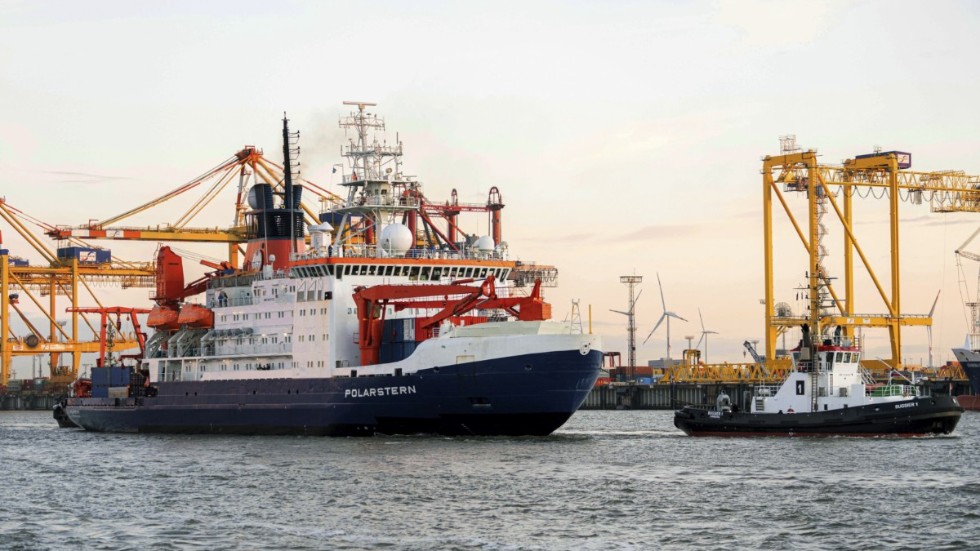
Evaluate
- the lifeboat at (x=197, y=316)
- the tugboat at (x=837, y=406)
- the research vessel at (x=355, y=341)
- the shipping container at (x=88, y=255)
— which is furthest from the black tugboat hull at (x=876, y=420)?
the shipping container at (x=88, y=255)

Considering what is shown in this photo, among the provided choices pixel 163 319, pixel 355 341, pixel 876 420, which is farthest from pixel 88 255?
pixel 876 420

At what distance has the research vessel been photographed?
5141 centimetres

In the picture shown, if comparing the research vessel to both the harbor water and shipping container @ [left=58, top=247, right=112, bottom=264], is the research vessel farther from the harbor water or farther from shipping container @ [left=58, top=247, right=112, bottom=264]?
shipping container @ [left=58, top=247, right=112, bottom=264]

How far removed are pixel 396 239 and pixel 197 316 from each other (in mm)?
11769

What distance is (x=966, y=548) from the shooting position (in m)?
28.3

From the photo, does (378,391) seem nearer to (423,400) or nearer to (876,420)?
(423,400)

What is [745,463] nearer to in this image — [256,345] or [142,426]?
[256,345]

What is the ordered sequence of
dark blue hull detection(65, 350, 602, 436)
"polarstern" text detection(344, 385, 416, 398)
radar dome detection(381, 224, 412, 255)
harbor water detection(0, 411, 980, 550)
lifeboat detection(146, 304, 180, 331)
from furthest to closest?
lifeboat detection(146, 304, 180, 331) < radar dome detection(381, 224, 412, 255) < "polarstern" text detection(344, 385, 416, 398) < dark blue hull detection(65, 350, 602, 436) < harbor water detection(0, 411, 980, 550)

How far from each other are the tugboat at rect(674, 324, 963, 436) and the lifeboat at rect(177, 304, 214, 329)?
25092 millimetres

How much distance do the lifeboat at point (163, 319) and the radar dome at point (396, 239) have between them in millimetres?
14055

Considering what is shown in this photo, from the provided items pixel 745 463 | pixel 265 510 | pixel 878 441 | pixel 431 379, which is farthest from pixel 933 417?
pixel 265 510

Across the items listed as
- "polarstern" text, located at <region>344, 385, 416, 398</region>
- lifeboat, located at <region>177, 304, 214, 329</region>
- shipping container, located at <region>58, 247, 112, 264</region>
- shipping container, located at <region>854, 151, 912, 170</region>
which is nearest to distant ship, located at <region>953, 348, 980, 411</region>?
shipping container, located at <region>854, 151, 912, 170</region>

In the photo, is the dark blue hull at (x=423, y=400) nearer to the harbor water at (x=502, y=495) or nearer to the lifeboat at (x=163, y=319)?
the harbor water at (x=502, y=495)

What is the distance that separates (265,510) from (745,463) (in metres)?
16.4
